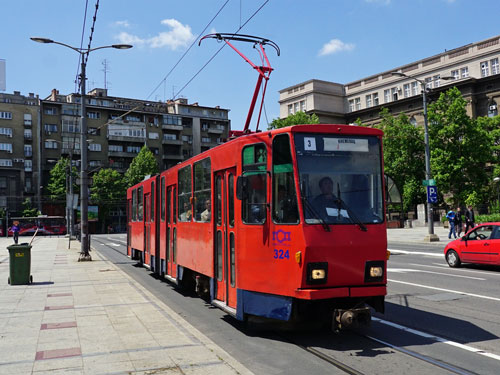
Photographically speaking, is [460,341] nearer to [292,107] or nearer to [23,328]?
[23,328]

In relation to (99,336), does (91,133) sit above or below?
above

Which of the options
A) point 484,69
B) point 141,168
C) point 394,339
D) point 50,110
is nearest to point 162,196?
point 394,339

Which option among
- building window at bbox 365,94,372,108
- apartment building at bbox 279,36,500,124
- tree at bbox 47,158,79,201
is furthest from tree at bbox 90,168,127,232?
building window at bbox 365,94,372,108

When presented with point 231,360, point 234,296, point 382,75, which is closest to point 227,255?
point 234,296

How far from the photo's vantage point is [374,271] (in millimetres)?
7223

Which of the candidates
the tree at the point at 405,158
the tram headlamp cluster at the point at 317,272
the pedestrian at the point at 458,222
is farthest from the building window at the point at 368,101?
the tram headlamp cluster at the point at 317,272

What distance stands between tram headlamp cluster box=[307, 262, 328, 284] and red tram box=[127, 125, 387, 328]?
0.5 inches

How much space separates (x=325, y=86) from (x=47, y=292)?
70885 millimetres

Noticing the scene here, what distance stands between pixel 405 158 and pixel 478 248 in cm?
4207

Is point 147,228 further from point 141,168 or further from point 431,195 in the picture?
point 141,168

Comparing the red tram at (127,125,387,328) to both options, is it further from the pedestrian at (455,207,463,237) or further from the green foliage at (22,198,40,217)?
the green foliage at (22,198,40,217)

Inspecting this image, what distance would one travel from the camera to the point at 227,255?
8438 millimetres

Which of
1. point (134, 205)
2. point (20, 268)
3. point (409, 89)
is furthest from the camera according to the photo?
point (409, 89)

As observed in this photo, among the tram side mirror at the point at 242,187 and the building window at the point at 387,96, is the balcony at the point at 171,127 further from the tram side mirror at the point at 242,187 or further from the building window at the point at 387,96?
the tram side mirror at the point at 242,187
